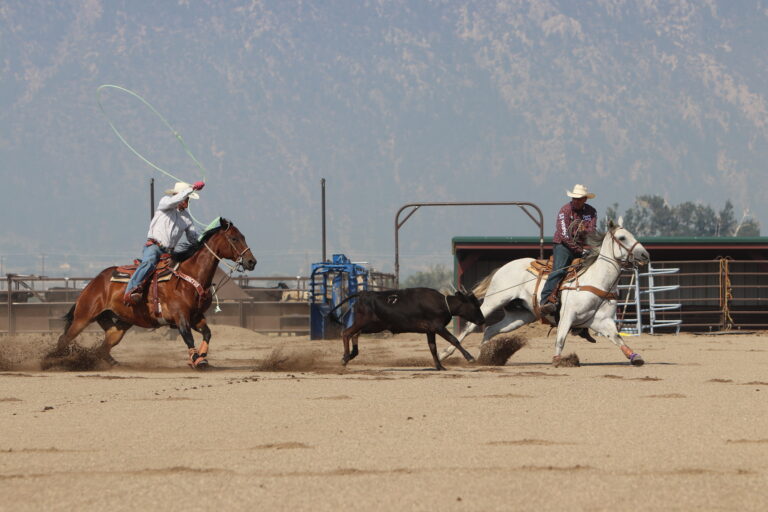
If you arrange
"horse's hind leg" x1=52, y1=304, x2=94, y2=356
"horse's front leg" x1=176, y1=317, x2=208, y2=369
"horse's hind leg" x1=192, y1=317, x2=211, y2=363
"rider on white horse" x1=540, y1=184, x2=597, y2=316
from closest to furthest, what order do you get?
1. "horse's front leg" x1=176, y1=317, x2=208, y2=369
2. "horse's hind leg" x1=192, y1=317, x2=211, y2=363
3. "rider on white horse" x1=540, y1=184, x2=597, y2=316
4. "horse's hind leg" x1=52, y1=304, x2=94, y2=356

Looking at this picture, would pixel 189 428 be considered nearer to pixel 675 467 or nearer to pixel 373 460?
pixel 373 460

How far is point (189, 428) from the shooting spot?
8.53m

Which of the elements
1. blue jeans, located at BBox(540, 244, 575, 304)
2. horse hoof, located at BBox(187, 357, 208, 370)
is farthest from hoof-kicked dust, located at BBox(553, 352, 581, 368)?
horse hoof, located at BBox(187, 357, 208, 370)

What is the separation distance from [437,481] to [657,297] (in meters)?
25.7

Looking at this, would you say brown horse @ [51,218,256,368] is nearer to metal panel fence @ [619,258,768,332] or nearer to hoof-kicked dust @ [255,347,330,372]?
hoof-kicked dust @ [255,347,330,372]

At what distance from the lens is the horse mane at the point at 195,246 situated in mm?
14820

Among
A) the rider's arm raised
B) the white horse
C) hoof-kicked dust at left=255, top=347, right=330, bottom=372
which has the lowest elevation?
hoof-kicked dust at left=255, top=347, right=330, bottom=372

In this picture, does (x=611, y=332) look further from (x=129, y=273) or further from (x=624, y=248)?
(x=129, y=273)

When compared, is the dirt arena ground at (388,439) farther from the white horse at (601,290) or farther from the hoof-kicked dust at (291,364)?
the white horse at (601,290)

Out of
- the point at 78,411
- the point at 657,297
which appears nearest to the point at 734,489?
the point at 78,411

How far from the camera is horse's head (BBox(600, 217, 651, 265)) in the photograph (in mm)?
14688

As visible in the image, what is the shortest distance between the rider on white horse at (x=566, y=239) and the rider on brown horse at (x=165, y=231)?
4546 mm

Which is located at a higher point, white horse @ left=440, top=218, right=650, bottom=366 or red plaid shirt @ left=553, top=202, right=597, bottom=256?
red plaid shirt @ left=553, top=202, right=597, bottom=256

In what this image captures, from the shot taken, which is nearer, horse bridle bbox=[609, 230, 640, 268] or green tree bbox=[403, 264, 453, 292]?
horse bridle bbox=[609, 230, 640, 268]
